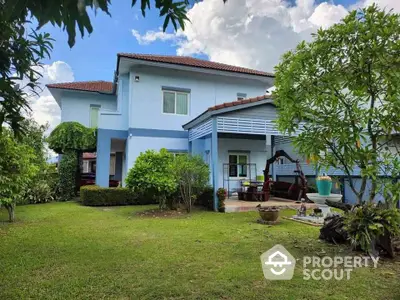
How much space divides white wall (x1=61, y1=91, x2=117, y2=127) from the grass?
11.5 meters

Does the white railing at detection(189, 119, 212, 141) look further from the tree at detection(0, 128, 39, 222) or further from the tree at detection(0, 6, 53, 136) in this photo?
the tree at detection(0, 6, 53, 136)

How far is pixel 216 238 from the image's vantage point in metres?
6.68

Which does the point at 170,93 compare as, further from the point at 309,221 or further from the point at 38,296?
the point at 38,296

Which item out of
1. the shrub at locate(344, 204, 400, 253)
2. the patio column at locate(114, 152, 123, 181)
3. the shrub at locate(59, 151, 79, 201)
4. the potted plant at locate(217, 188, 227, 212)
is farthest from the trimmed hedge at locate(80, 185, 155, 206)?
the shrub at locate(344, 204, 400, 253)

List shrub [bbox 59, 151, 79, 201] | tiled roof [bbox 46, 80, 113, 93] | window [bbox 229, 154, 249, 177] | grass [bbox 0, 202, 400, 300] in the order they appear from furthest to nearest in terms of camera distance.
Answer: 1. tiled roof [bbox 46, 80, 113, 93]
2. window [bbox 229, 154, 249, 177]
3. shrub [bbox 59, 151, 79, 201]
4. grass [bbox 0, 202, 400, 300]

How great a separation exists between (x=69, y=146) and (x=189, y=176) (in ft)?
27.6

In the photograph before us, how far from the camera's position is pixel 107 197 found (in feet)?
42.9

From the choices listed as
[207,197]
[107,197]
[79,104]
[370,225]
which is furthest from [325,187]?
[79,104]

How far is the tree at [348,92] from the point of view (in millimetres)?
5078

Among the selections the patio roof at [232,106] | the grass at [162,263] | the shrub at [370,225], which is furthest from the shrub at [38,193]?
the shrub at [370,225]

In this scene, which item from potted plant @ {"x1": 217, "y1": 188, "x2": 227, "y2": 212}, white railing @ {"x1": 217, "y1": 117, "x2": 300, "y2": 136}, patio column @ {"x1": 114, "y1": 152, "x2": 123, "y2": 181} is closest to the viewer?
potted plant @ {"x1": 217, "y1": 188, "x2": 227, "y2": 212}

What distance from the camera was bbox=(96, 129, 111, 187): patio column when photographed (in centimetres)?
1484

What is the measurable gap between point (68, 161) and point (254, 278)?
1416 centimetres

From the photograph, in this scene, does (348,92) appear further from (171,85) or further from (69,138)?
(69,138)
